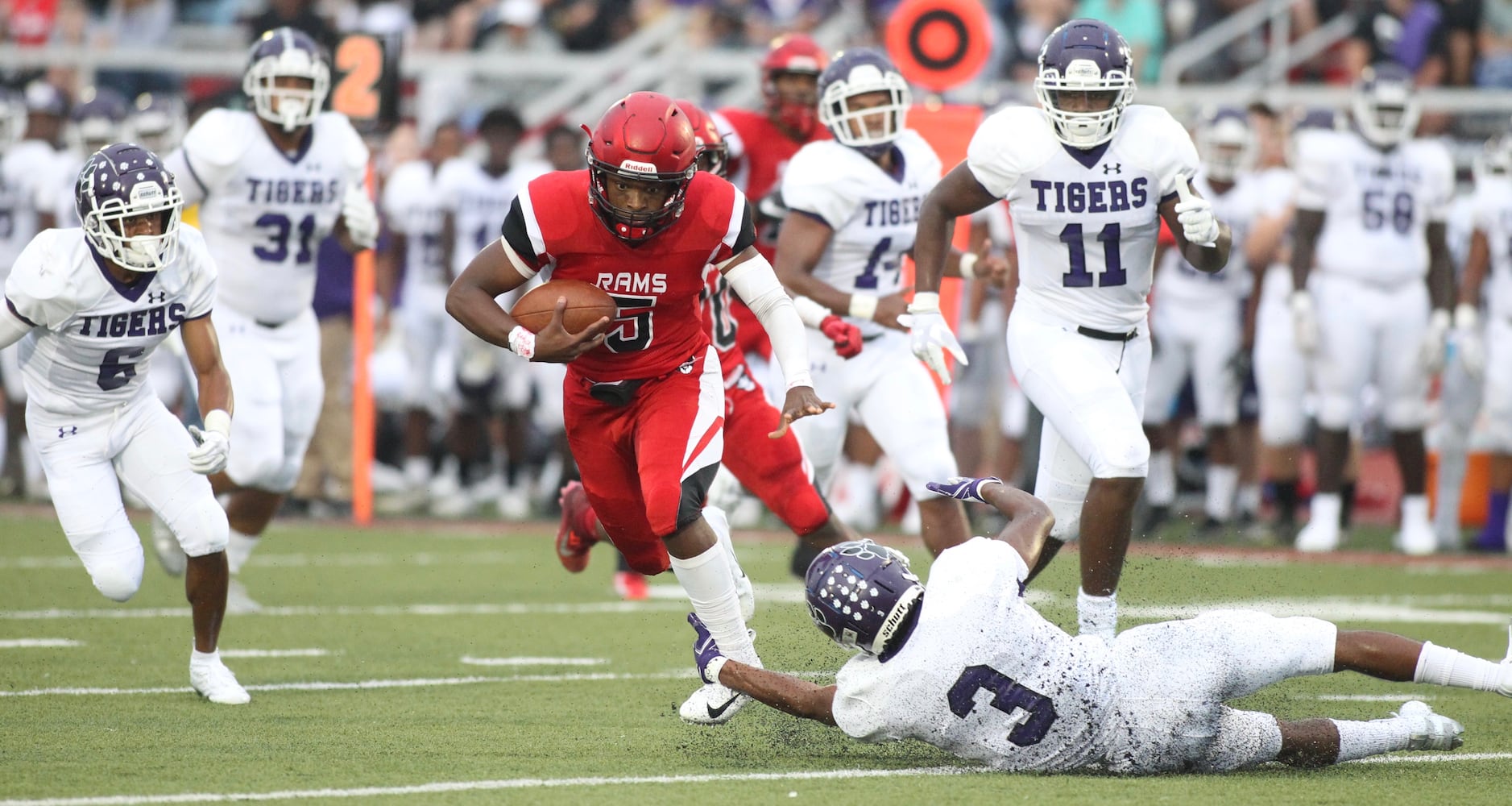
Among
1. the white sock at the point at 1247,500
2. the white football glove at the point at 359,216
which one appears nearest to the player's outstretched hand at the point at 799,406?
the white football glove at the point at 359,216

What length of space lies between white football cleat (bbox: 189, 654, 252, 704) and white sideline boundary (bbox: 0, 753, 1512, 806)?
1275mm

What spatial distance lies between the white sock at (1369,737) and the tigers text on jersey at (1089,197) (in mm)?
1652

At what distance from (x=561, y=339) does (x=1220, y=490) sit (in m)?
6.38

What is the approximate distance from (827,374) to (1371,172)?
401 cm

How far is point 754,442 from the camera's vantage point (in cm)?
627

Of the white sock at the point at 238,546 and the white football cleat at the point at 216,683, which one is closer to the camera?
the white football cleat at the point at 216,683

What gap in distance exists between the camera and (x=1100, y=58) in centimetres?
561

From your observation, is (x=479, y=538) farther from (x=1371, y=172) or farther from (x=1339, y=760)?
(x=1339, y=760)

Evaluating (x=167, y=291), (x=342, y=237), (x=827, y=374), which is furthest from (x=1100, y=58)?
(x=342, y=237)

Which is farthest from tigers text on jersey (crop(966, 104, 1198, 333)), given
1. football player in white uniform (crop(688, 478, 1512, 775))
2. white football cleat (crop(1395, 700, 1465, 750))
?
white football cleat (crop(1395, 700, 1465, 750))

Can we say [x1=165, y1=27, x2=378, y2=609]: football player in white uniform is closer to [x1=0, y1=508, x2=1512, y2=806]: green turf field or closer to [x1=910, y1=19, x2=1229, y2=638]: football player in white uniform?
[x1=0, y1=508, x2=1512, y2=806]: green turf field

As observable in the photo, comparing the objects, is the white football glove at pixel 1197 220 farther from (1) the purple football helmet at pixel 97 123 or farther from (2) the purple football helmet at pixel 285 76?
(1) the purple football helmet at pixel 97 123

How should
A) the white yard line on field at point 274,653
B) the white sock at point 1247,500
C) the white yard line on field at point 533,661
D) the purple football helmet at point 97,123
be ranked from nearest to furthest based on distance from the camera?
the white yard line on field at point 533,661
the white yard line on field at point 274,653
the white sock at point 1247,500
the purple football helmet at point 97,123

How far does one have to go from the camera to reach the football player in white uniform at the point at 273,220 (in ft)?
23.9
